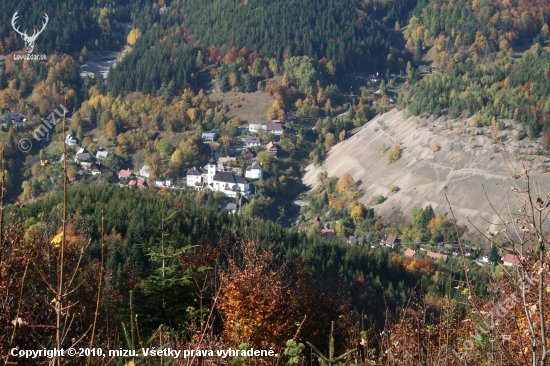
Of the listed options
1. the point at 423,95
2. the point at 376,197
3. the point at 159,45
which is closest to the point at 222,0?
the point at 159,45

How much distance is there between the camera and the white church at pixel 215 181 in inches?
2712

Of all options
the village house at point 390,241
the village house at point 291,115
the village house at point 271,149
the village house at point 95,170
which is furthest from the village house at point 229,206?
the village house at point 291,115

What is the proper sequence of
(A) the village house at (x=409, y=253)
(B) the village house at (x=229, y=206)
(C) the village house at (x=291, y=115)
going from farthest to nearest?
(C) the village house at (x=291, y=115)
(B) the village house at (x=229, y=206)
(A) the village house at (x=409, y=253)

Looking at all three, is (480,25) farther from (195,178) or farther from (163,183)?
(163,183)

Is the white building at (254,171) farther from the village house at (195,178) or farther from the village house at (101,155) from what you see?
the village house at (101,155)

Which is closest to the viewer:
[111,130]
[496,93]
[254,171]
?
[254,171]

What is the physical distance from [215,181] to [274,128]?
51.0 feet

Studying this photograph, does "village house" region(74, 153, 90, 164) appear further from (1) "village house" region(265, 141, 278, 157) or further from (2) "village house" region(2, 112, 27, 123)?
(1) "village house" region(265, 141, 278, 157)

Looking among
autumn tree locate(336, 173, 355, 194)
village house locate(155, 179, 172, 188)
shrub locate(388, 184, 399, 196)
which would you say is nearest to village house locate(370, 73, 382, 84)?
autumn tree locate(336, 173, 355, 194)

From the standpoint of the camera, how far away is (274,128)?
82.4m

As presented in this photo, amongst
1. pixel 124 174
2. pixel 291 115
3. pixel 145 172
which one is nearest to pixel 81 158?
pixel 124 174

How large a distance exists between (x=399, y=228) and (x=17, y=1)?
9545 centimetres

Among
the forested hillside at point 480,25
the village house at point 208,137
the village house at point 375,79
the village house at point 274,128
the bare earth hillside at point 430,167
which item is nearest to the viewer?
the bare earth hillside at point 430,167

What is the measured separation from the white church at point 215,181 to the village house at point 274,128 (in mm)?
11333
